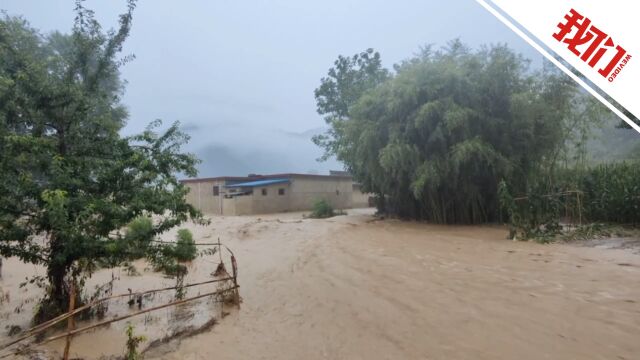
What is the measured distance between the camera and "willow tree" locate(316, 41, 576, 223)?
39.5 ft

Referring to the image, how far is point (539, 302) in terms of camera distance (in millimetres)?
4520

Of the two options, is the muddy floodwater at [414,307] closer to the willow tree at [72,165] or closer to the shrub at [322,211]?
the willow tree at [72,165]

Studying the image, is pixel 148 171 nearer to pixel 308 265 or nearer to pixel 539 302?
pixel 308 265

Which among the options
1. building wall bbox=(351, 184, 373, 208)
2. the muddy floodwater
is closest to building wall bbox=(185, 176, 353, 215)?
building wall bbox=(351, 184, 373, 208)

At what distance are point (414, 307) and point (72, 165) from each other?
4619mm

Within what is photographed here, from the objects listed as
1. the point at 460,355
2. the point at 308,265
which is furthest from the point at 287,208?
the point at 460,355

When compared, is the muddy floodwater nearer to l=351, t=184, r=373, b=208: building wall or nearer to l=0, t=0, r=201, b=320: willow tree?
l=0, t=0, r=201, b=320: willow tree

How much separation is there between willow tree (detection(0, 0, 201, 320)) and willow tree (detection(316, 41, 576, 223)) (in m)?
8.56

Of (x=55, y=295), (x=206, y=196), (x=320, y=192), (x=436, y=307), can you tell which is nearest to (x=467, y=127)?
(x=436, y=307)

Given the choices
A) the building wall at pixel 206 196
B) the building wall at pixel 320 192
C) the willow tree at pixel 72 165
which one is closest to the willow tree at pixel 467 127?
the willow tree at pixel 72 165

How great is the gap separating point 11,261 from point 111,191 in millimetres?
6514

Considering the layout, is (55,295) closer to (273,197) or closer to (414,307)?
(414,307)

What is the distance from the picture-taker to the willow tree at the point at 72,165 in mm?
4309

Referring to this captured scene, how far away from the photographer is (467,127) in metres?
12.0
